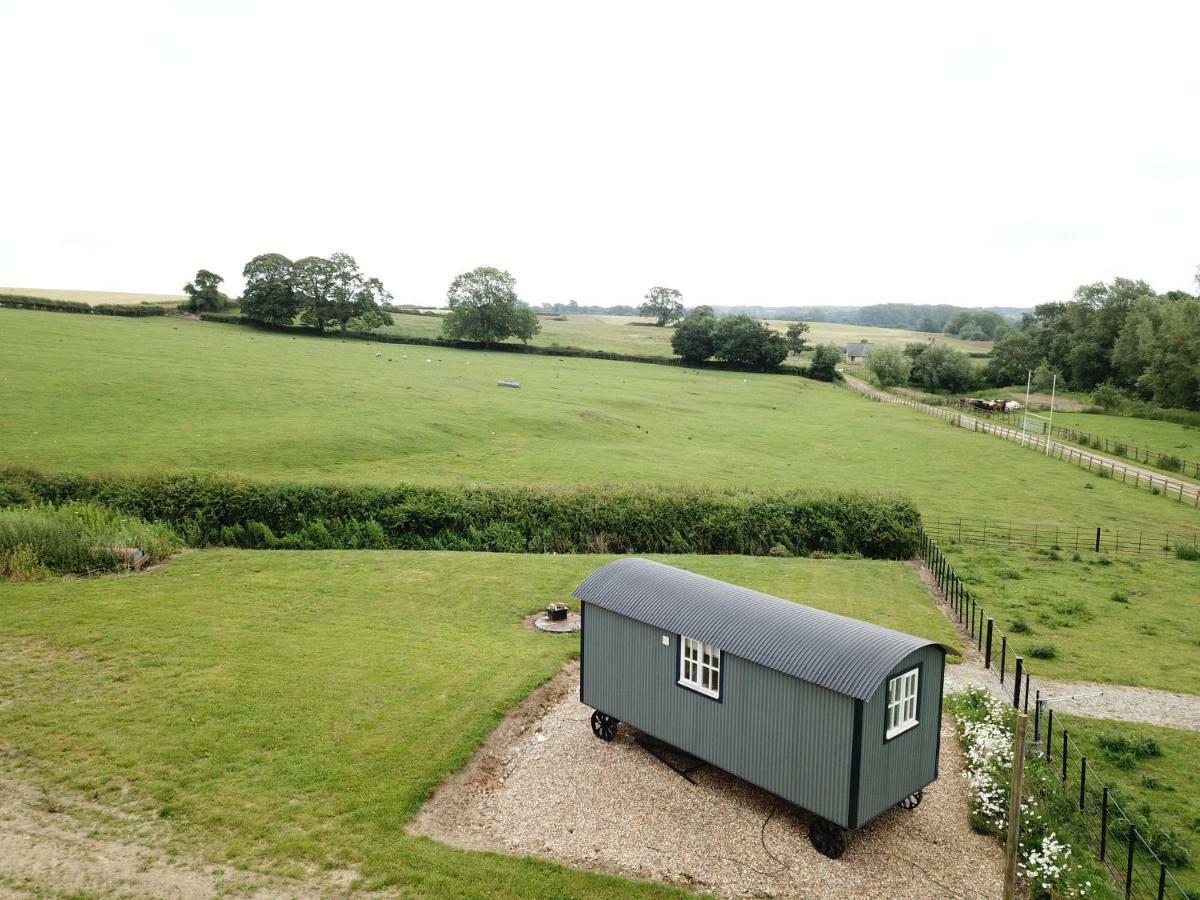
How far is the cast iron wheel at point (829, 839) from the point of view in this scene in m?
13.6

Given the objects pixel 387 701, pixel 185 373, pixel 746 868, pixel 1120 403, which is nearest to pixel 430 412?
pixel 185 373

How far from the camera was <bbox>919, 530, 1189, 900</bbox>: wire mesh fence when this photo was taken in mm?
13078

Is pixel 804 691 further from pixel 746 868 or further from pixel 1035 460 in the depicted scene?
pixel 1035 460

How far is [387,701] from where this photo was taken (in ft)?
60.7

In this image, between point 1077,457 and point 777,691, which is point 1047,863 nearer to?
point 777,691

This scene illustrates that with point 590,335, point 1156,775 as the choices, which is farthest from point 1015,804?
point 590,335

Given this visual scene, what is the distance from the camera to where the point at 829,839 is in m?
13.6

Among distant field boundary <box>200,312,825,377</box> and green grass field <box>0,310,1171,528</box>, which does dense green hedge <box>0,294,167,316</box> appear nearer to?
distant field boundary <box>200,312,825,377</box>

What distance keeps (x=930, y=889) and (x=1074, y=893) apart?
2.19m

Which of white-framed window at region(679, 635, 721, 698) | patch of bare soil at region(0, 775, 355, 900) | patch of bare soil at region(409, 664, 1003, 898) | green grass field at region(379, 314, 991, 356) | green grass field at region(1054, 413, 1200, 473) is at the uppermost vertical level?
green grass field at region(379, 314, 991, 356)

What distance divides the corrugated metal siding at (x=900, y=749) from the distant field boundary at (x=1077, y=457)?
A: 151 feet

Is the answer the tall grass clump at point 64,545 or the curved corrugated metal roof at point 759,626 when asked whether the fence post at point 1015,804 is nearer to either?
the curved corrugated metal roof at point 759,626

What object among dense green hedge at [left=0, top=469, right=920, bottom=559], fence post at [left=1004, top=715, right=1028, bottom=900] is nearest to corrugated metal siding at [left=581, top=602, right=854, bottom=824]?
fence post at [left=1004, top=715, right=1028, bottom=900]

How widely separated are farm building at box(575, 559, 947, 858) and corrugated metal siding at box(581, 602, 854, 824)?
0.07 feet
